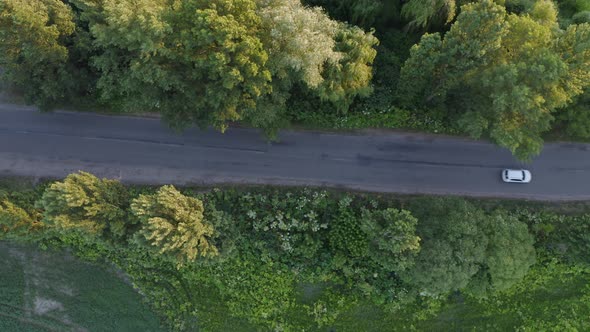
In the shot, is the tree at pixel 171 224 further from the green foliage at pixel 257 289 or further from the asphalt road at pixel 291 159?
the asphalt road at pixel 291 159

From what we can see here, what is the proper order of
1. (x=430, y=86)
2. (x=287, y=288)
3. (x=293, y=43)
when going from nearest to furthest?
(x=293, y=43)
(x=430, y=86)
(x=287, y=288)

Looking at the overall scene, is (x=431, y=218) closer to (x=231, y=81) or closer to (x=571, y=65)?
(x=571, y=65)

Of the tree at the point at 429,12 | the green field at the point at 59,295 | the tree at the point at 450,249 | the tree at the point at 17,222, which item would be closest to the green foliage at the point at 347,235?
the tree at the point at 450,249

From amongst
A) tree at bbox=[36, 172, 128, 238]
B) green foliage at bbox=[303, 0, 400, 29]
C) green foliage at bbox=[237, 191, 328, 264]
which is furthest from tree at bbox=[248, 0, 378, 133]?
tree at bbox=[36, 172, 128, 238]

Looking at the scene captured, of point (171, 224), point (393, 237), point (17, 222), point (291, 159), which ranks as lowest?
point (17, 222)

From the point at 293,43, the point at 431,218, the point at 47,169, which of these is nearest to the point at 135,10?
the point at 293,43

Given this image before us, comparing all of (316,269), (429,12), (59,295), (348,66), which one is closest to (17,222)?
(59,295)

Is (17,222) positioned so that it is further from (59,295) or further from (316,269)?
(316,269)
